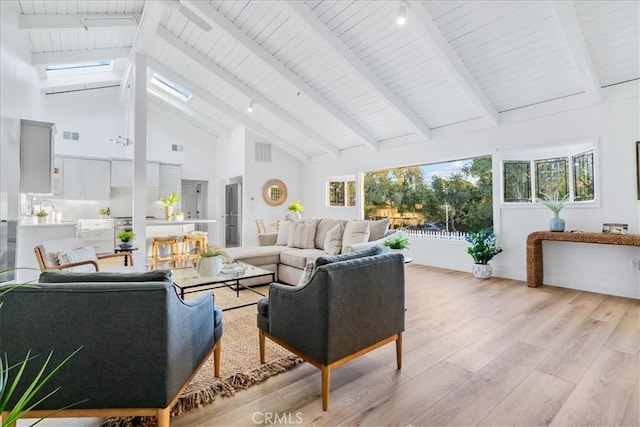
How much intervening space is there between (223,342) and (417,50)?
4173 millimetres

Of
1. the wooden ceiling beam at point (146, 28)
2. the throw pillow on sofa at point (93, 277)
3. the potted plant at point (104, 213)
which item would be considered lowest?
the throw pillow on sofa at point (93, 277)

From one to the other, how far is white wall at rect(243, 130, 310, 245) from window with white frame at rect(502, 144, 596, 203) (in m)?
5.44

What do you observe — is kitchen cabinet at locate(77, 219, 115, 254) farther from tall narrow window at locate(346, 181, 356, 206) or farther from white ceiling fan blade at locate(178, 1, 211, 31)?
tall narrow window at locate(346, 181, 356, 206)

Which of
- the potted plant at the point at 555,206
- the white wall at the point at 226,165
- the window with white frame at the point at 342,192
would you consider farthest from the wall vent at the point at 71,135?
the potted plant at the point at 555,206

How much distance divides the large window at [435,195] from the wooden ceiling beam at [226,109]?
250 centimetres

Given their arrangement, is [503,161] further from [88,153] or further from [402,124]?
[88,153]

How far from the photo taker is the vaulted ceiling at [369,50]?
3.37 meters

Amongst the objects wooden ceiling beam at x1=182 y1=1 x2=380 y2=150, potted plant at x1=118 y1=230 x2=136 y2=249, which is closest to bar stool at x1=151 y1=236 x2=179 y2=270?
potted plant at x1=118 y1=230 x2=136 y2=249

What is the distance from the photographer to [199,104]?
778 centimetres

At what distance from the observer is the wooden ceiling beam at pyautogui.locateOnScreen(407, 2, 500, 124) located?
3.36 m

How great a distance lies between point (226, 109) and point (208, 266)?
510cm

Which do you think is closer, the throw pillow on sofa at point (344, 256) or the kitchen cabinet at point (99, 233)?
the throw pillow on sofa at point (344, 256)

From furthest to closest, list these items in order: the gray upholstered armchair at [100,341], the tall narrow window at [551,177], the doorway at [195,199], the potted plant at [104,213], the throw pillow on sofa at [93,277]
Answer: the doorway at [195,199] → the potted plant at [104,213] → the tall narrow window at [551,177] → the throw pillow on sofa at [93,277] → the gray upholstered armchair at [100,341]

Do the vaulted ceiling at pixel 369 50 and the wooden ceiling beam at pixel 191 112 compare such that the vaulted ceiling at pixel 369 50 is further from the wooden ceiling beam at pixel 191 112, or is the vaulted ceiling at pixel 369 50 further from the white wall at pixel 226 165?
the white wall at pixel 226 165
